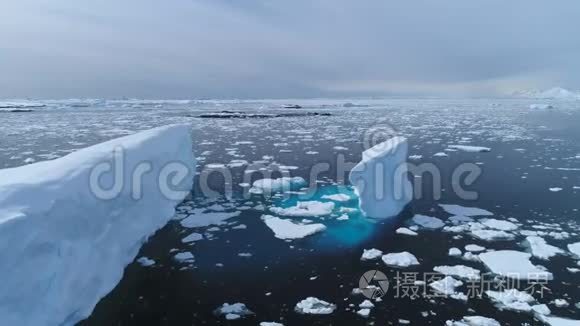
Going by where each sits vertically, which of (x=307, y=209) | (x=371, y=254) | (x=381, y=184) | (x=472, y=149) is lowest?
(x=371, y=254)

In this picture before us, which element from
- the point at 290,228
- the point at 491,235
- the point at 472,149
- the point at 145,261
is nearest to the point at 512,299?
the point at 491,235

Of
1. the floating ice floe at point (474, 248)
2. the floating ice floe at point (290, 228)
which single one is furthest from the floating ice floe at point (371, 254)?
the floating ice floe at point (474, 248)

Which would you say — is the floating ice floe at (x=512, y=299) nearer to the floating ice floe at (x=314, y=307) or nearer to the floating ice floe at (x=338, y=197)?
the floating ice floe at (x=314, y=307)

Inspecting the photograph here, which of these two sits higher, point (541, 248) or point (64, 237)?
point (64, 237)

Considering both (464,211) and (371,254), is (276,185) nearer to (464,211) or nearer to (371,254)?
(371,254)

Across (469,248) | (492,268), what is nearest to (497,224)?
(469,248)

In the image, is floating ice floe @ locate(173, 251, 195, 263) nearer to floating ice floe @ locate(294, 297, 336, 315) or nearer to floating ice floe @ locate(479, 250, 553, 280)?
floating ice floe @ locate(294, 297, 336, 315)

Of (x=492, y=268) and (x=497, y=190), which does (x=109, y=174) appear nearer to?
(x=492, y=268)
